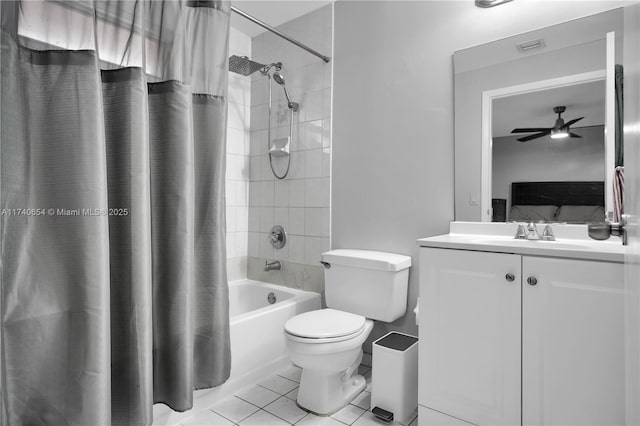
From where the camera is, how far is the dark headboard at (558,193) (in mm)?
1631

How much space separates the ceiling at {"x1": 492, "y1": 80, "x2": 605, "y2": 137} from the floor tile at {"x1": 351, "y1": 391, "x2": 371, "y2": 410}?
1499mm

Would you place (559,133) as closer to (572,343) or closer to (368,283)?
(572,343)

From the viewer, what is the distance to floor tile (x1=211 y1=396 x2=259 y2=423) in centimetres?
173

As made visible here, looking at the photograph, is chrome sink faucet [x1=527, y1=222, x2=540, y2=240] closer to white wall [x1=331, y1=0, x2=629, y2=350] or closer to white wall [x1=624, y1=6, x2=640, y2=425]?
white wall [x1=331, y1=0, x2=629, y2=350]

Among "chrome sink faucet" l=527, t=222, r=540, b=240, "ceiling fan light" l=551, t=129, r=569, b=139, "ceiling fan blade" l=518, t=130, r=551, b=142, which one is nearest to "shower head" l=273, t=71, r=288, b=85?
"ceiling fan blade" l=518, t=130, r=551, b=142

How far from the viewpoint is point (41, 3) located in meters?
0.84

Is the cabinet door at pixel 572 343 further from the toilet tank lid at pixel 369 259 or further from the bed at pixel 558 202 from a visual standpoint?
the toilet tank lid at pixel 369 259

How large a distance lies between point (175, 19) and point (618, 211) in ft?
5.97

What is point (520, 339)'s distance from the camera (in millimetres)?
1354

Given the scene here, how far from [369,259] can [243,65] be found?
1445 mm

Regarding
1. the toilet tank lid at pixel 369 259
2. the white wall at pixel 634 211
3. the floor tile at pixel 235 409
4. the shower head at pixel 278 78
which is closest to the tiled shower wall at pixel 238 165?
the shower head at pixel 278 78

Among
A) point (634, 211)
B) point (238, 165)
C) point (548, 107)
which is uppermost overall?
point (548, 107)

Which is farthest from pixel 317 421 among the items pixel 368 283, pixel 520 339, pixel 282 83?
pixel 282 83

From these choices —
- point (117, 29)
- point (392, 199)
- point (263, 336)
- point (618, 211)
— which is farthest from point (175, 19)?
point (618, 211)
